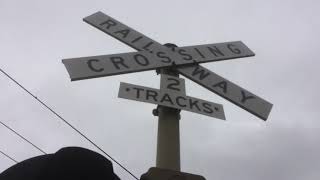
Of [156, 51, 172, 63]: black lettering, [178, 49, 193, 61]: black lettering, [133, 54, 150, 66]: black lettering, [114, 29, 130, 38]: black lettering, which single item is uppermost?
[114, 29, 130, 38]: black lettering

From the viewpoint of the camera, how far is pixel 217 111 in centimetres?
405

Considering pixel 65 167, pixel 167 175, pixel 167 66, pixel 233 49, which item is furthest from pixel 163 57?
pixel 65 167

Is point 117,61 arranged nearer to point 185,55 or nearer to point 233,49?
Result: point 185,55

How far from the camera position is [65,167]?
1527mm

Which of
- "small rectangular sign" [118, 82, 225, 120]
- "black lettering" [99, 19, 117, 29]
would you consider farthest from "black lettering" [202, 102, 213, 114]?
"black lettering" [99, 19, 117, 29]

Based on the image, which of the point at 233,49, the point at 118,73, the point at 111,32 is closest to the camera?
the point at 118,73

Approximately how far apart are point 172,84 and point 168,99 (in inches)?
8.3

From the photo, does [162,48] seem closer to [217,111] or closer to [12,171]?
[217,111]

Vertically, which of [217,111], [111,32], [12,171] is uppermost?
[111,32]

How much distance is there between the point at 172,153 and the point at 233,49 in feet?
5.51

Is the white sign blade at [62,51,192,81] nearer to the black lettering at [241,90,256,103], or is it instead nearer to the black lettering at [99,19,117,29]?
the black lettering at [99,19,117,29]

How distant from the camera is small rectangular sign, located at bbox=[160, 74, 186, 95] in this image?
13.1 ft

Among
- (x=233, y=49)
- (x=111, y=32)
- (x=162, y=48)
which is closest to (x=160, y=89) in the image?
(x=162, y=48)

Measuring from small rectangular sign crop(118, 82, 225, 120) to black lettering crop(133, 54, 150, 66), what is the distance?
27 cm
